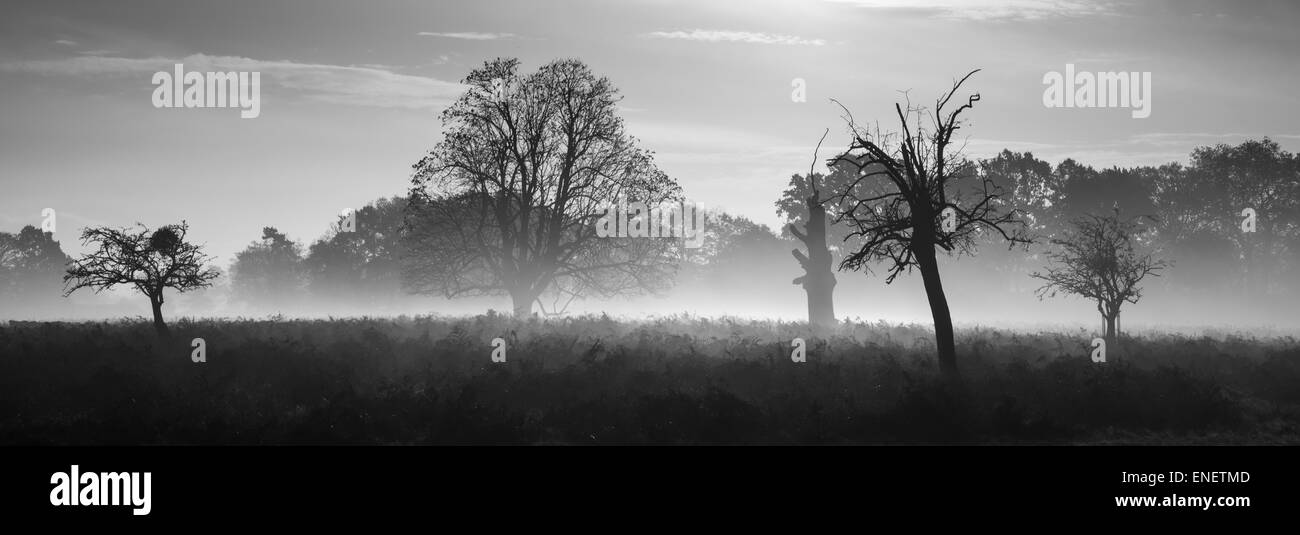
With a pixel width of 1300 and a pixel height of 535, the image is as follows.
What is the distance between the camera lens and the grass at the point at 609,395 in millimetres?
13367

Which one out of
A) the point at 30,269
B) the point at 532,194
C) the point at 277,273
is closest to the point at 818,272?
the point at 532,194

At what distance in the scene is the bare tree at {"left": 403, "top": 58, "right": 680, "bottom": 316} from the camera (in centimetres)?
3075

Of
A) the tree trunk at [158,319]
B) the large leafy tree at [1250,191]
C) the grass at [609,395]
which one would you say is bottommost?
the grass at [609,395]

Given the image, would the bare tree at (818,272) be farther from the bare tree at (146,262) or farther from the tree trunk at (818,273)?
the bare tree at (146,262)

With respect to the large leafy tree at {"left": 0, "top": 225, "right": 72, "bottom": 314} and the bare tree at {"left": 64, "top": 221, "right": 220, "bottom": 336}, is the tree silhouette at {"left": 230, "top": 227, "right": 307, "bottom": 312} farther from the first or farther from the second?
the bare tree at {"left": 64, "top": 221, "right": 220, "bottom": 336}

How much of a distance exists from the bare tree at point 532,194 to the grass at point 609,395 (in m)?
10.4

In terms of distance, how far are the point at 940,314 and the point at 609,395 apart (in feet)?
26.0

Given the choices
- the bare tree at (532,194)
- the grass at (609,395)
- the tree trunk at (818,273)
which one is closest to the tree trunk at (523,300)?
the bare tree at (532,194)
